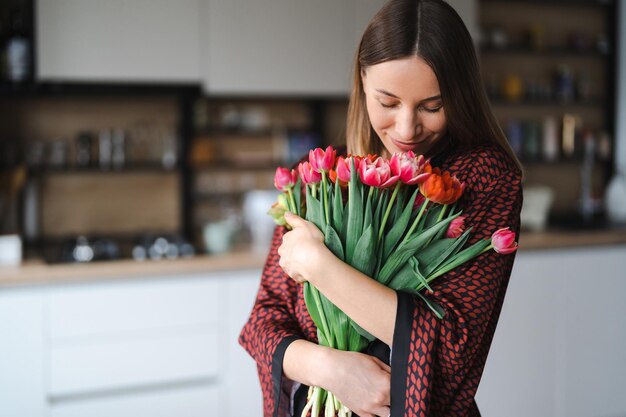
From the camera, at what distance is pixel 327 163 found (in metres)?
1.01

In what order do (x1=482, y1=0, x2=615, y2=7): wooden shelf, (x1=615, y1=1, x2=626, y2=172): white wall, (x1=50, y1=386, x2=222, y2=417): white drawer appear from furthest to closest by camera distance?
(x1=615, y1=1, x2=626, y2=172): white wall → (x1=482, y1=0, x2=615, y2=7): wooden shelf → (x1=50, y1=386, x2=222, y2=417): white drawer

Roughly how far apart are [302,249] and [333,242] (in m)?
0.05

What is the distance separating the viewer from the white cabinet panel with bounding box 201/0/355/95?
3.16 metres

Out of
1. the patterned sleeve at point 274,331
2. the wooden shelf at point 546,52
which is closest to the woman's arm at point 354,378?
the patterned sleeve at point 274,331

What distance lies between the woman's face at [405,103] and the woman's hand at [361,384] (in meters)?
0.36

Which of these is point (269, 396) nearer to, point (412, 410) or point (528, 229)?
point (412, 410)

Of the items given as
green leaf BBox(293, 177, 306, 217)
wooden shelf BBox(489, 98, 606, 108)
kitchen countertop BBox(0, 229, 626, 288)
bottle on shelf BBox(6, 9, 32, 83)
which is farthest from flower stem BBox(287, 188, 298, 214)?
wooden shelf BBox(489, 98, 606, 108)

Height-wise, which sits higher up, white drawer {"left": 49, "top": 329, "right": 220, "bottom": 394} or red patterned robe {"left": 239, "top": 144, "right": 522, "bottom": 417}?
red patterned robe {"left": 239, "top": 144, "right": 522, "bottom": 417}

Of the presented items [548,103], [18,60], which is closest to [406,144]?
[18,60]

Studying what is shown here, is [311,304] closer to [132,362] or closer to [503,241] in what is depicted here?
[503,241]

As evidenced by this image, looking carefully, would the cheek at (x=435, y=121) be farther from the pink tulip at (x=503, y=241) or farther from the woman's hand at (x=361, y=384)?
the woman's hand at (x=361, y=384)

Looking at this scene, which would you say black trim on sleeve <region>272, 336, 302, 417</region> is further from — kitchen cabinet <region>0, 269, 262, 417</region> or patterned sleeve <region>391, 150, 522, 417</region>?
kitchen cabinet <region>0, 269, 262, 417</region>

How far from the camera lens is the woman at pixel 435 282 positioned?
1.01m

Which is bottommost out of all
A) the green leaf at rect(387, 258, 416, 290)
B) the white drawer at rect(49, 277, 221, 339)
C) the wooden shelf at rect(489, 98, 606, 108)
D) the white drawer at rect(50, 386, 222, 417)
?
the white drawer at rect(50, 386, 222, 417)
